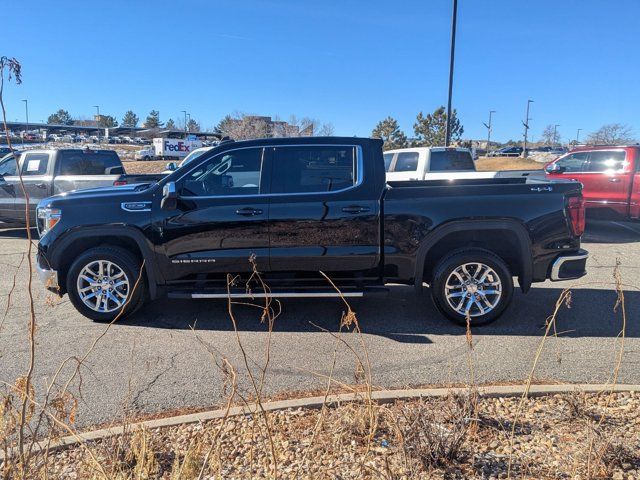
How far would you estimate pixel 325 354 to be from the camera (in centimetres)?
462

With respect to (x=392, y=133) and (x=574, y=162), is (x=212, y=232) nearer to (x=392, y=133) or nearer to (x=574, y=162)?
(x=574, y=162)

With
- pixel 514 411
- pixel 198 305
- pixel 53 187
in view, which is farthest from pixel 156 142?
pixel 514 411

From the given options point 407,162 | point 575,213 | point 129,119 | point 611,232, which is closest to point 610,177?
point 611,232

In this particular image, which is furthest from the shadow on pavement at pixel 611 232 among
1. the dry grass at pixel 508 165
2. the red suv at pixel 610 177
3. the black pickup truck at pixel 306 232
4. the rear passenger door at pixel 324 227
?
the dry grass at pixel 508 165

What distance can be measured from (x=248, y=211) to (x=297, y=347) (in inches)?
57.1

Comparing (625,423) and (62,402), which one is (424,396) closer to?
(625,423)

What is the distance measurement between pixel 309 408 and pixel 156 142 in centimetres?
5892

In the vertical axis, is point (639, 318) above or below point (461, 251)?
below

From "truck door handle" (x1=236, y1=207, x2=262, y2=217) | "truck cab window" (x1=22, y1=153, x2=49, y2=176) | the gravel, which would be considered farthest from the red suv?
"truck cab window" (x1=22, y1=153, x2=49, y2=176)

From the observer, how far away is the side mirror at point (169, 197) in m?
5.06

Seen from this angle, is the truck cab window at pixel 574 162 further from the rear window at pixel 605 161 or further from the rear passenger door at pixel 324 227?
the rear passenger door at pixel 324 227

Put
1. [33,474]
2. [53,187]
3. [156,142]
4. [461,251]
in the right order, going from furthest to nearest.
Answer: [156,142], [53,187], [461,251], [33,474]

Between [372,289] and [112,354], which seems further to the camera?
[372,289]

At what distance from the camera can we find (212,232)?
516 centimetres
